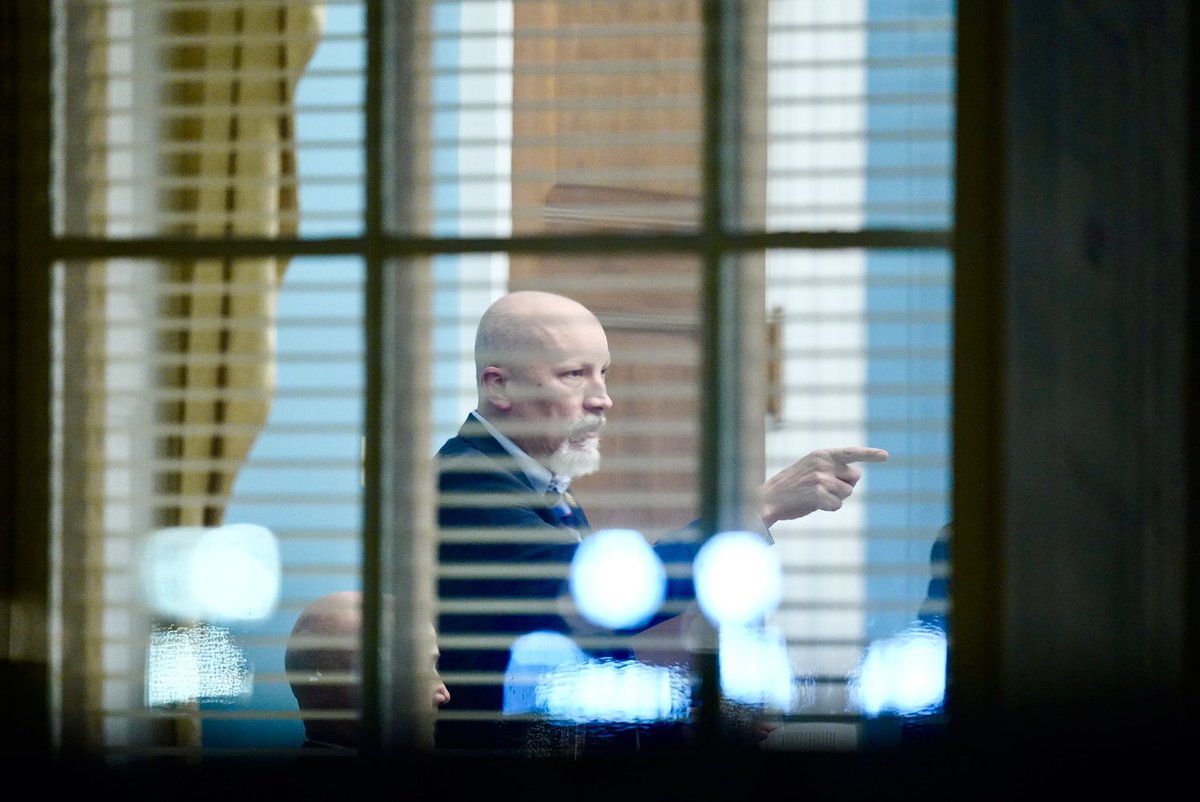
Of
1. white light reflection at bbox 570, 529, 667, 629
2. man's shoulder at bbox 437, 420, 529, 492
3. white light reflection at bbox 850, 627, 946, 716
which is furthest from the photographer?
man's shoulder at bbox 437, 420, 529, 492

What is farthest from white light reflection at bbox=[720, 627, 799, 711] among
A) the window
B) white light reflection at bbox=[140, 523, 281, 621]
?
white light reflection at bbox=[140, 523, 281, 621]

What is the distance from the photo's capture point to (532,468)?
1652 millimetres

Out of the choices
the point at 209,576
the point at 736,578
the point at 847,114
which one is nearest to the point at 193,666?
the point at 209,576

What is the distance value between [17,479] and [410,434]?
0.49 m

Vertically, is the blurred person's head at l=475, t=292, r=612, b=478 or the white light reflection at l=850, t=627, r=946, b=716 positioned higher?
the blurred person's head at l=475, t=292, r=612, b=478

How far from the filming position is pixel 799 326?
1594mm

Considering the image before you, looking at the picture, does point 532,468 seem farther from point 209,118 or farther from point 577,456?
point 209,118

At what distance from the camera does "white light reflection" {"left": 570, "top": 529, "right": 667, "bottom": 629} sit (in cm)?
150

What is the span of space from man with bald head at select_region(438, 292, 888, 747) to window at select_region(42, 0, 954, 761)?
0.7 inches

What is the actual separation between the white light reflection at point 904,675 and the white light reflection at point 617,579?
0.26 metres

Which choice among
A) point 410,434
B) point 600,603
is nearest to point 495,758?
point 600,603

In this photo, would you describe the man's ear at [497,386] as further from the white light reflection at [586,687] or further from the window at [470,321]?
the white light reflection at [586,687]

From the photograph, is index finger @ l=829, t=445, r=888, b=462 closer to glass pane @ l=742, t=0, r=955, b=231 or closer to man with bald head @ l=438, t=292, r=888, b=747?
man with bald head @ l=438, t=292, r=888, b=747

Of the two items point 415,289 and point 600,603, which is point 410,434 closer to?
point 415,289
